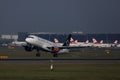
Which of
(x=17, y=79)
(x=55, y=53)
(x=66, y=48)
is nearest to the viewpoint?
(x=17, y=79)

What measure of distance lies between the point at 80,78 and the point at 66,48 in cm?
7325

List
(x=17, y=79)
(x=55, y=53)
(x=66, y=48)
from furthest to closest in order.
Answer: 1. (x=66, y=48)
2. (x=55, y=53)
3. (x=17, y=79)

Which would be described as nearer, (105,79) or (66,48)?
(105,79)

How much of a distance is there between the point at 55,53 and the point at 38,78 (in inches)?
2595

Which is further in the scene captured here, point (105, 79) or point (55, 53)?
point (55, 53)

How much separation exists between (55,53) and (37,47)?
6148 millimetres

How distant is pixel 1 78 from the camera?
50.2m

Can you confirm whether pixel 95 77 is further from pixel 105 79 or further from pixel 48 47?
pixel 48 47

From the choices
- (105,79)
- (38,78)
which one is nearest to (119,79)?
(105,79)

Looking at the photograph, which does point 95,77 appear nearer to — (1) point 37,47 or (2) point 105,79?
(2) point 105,79

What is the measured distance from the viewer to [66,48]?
124000 millimetres

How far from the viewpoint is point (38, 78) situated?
50219 millimetres

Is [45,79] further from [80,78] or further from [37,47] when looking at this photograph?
[37,47]

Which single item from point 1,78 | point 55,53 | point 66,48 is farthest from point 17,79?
point 66,48
